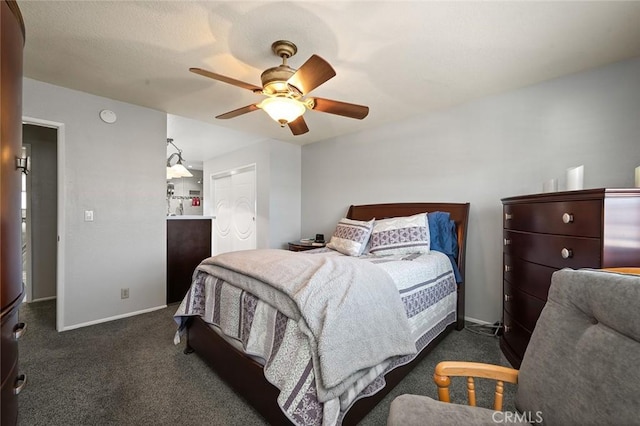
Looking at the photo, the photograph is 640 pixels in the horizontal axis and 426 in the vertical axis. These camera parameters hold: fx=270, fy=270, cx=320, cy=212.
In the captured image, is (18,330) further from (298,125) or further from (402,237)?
(402,237)

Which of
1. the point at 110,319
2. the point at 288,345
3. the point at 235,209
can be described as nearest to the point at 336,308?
the point at 288,345

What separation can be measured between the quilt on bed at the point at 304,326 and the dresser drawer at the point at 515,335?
43 cm

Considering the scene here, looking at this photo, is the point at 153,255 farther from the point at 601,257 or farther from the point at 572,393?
the point at 601,257

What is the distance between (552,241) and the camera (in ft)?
5.49

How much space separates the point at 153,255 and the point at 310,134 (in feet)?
8.72

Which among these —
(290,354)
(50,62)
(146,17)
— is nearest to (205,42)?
(146,17)

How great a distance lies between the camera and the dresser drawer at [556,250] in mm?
1456

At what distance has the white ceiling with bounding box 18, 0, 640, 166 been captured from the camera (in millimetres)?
1584

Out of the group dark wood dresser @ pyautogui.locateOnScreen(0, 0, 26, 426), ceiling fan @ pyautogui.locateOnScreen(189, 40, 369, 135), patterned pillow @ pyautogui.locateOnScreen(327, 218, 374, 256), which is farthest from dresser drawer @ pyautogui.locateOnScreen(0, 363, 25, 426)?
patterned pillow @ pyautogui.locateOnScreen(327, 218, 374, 256)

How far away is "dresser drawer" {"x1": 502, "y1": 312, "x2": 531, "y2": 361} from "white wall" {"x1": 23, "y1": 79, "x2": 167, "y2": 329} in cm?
354

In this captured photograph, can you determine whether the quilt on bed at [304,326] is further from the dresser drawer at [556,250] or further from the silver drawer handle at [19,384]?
the silver drawer handle at [19,384]

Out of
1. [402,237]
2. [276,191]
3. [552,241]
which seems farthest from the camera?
[276,191]

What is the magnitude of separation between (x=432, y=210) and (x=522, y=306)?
1.34 m

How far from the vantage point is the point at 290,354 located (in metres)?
1.26
